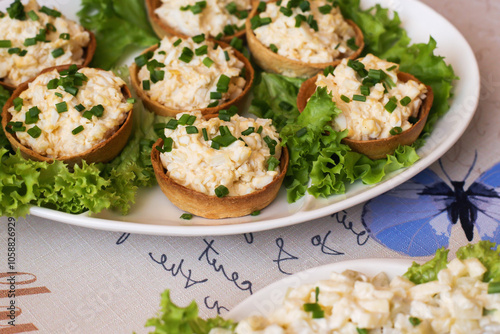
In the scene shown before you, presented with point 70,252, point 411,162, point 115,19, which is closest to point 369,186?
point 411,162

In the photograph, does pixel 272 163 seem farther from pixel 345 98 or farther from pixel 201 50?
pixel 201 50

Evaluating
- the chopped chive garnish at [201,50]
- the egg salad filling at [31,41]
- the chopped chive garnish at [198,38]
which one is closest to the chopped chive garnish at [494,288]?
the chopped chive garnish at [201,50]

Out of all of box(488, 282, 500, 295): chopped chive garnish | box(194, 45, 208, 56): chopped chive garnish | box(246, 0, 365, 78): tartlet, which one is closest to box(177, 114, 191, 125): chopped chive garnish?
box(194, 45, 208, 56): chopped chive garnish

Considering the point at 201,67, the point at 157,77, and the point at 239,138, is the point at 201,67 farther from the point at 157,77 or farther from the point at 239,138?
the point at 239,138

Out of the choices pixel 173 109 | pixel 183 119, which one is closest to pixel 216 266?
pixel 183 119

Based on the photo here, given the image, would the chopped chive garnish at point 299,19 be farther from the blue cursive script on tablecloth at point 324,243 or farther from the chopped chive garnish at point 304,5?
the blue cursive script on tablecloth at point 324,243

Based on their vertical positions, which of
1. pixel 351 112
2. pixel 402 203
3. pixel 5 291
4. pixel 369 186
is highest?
pixel 351 112
